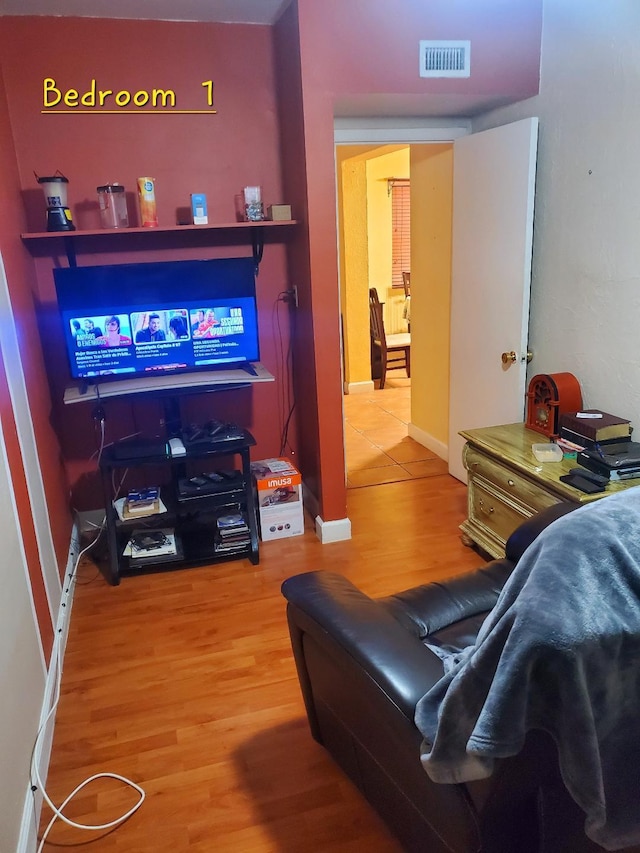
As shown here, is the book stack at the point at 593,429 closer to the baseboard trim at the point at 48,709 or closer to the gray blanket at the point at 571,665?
the gray blanket at the point at 571,665

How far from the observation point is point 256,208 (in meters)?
2.95

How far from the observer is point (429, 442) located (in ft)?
14.4

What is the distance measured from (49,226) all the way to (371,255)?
4.44m

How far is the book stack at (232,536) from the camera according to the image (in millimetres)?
3018

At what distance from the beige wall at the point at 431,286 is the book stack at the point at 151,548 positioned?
6.54 feet

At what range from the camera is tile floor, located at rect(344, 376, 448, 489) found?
4.02 meters

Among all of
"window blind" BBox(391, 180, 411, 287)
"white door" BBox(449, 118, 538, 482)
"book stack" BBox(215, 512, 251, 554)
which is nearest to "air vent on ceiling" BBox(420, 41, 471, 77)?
"white door" BBox(449, 118, 538, 482)

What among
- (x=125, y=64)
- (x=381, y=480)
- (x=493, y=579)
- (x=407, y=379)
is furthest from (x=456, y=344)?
(x=407, y=379)

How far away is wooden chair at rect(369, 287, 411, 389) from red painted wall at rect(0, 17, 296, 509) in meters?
2.60

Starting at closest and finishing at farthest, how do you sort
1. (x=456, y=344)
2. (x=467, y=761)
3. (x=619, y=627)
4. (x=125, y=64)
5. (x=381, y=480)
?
1. (x=619, y=627)
2. (x=467, y=761)
3. (x=125, y=64)
4. (x=456, y=344)
5. (x=381, y=480)

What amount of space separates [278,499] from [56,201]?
1.70 m

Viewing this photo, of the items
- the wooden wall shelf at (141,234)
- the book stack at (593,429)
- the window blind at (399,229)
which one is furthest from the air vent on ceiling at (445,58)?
the window blind at (399,229)

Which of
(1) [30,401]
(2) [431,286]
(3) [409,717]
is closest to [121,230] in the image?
(1) [30,401]

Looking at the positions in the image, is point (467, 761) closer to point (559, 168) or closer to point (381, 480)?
point (559, 168)
